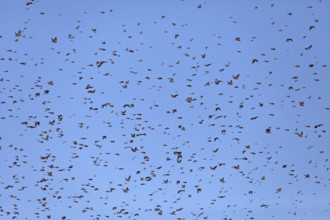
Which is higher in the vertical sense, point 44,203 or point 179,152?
point 179,152

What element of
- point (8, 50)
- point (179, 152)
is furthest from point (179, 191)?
point (8, 50)

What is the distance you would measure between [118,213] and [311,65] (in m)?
12.0

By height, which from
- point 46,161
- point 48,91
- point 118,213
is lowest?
point 118,213

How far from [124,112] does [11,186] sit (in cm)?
706

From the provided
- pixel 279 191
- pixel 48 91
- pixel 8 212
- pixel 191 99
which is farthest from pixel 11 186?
pixel 279 191

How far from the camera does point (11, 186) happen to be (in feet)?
93.9

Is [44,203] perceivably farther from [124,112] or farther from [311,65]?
[311,65]

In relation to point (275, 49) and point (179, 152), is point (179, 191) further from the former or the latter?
point (275, 49)

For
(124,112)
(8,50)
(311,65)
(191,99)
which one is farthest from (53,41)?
(311,65)

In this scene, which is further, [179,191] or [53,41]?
[179,191]

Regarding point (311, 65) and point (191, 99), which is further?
point (191, 99)

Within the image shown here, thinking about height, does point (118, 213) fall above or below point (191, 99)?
below

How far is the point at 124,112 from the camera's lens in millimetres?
27562

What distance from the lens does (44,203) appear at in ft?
93.7
